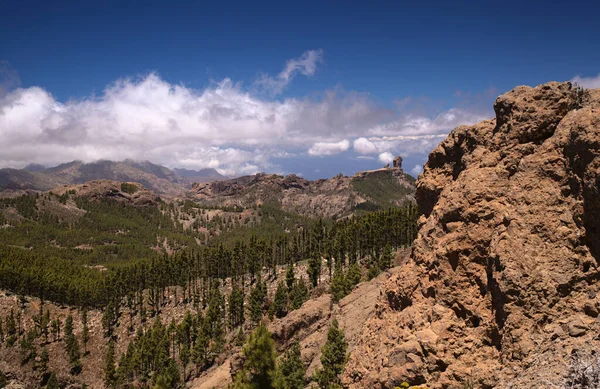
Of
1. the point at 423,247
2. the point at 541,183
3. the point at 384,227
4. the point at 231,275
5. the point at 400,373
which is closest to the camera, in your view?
the point at 541,183

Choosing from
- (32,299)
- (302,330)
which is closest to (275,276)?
(302,330)

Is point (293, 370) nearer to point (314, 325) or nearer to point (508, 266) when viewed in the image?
point (314, 325)

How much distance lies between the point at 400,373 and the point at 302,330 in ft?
168

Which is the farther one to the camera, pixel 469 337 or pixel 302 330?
pixel 302 330

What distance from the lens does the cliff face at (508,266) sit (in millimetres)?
12242

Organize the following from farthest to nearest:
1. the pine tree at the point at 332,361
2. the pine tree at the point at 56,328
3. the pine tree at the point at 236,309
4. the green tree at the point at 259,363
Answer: the pine tree at the point at 56,328 → the pine tree at the point at 236,309 → the pine tree at the point at 332,361 → the green tree at the point at 259,363

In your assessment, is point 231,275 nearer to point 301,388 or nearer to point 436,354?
point 301,388

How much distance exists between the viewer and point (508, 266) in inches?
525

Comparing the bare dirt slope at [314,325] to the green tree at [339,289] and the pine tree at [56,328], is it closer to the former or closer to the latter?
the green tree at [339,289]

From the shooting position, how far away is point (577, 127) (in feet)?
42.4

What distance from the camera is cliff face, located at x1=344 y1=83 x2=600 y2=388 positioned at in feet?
40.2

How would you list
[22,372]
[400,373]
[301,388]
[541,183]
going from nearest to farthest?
[541,183], [400,373], [301,388], [22,372]

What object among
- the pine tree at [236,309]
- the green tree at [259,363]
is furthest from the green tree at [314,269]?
the green tree at [259,363]

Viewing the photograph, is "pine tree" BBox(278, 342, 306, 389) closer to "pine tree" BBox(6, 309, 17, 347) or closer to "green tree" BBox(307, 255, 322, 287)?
"green tree" BBox(307, 255, 322, 287)
